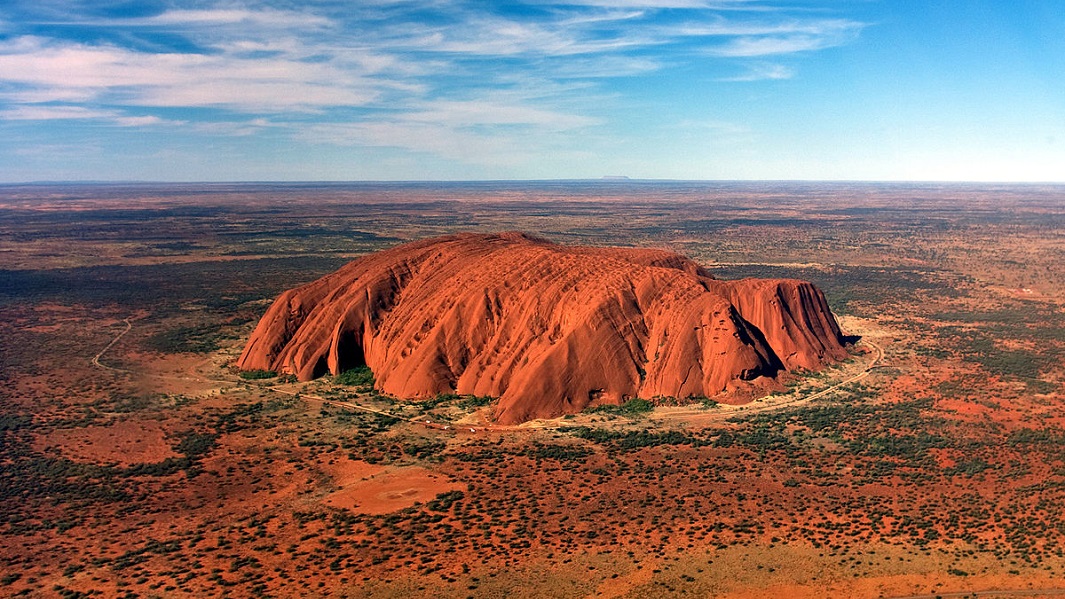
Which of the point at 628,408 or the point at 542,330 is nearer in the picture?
the point at 628,408

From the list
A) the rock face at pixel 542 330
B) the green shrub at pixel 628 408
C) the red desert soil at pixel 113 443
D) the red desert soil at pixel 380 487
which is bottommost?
the red desert soil at pixel 380 487

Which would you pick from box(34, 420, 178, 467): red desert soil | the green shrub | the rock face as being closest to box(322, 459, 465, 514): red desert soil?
the rock face

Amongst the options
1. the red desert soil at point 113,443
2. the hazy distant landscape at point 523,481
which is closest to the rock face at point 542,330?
the hazy distant landscape at point 523,481

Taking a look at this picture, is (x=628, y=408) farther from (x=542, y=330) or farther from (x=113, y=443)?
(x=113, y=443)

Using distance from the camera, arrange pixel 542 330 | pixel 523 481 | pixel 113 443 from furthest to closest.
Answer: pixel 542 330 → pixel 113 443 → pixel 523 481

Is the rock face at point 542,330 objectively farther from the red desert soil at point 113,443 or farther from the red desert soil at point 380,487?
the red desert soil at point 113,443

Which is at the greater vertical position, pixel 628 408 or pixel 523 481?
pixel 628 408

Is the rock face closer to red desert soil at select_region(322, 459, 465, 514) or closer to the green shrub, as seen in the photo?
the green shrub

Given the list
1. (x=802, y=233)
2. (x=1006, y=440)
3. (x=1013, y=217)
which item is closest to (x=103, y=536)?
(x=1006, y=440)

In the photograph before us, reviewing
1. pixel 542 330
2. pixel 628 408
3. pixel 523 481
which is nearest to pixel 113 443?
pixel 523 481
